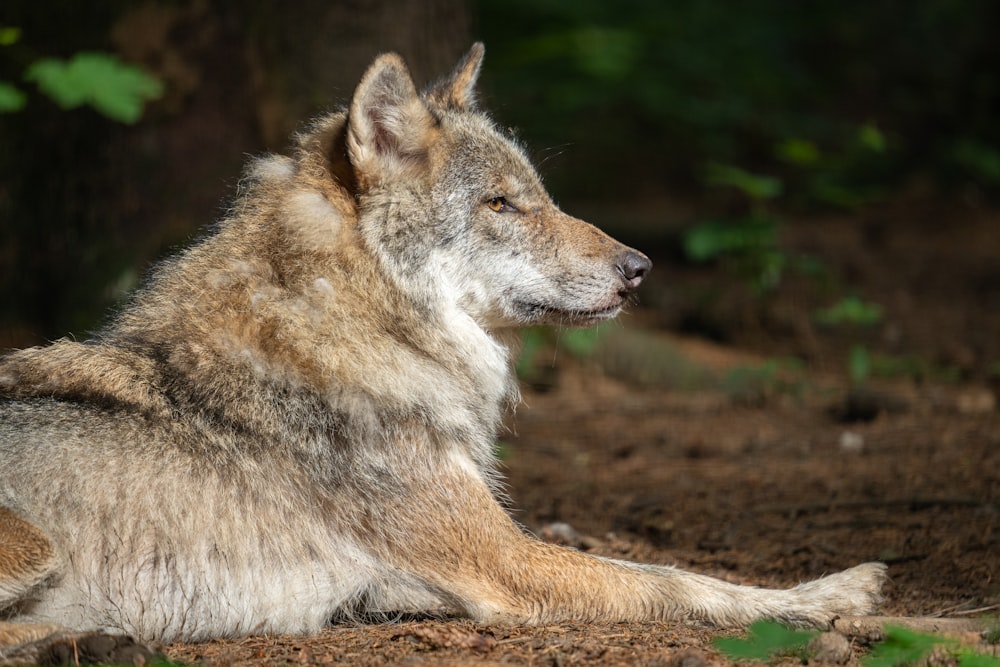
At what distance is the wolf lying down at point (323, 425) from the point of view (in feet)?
13.2

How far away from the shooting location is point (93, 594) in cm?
398

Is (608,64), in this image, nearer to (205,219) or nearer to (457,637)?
(205,219)

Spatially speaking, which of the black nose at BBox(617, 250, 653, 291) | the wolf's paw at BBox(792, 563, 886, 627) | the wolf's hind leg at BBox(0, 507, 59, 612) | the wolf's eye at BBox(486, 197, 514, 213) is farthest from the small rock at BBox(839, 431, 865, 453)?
the wolf's hind leg at BBox(0, 507, 59, 612)

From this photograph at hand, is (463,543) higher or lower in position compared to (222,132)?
lower

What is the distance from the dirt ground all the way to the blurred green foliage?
1987 millimetres

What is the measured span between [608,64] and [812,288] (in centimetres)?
324

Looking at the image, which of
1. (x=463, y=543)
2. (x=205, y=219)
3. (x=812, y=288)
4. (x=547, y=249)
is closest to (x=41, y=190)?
(x=205, y=219)

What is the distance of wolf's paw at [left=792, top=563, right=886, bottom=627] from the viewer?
4539 millimetres

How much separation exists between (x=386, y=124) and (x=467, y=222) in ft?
1.87

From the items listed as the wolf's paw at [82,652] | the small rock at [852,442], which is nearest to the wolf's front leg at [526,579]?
the wolf's paw at [82,652]

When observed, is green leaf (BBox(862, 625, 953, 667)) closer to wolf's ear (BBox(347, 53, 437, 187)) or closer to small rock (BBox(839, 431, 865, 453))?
wolf's ear (BBox(347, 53, 437, 187))

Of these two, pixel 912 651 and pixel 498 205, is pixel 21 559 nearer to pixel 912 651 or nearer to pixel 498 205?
pixel 498 205

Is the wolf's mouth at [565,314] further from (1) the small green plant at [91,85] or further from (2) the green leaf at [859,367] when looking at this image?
(2) the green leaf at [859,367]

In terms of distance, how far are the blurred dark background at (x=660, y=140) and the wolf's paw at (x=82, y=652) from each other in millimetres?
1747
